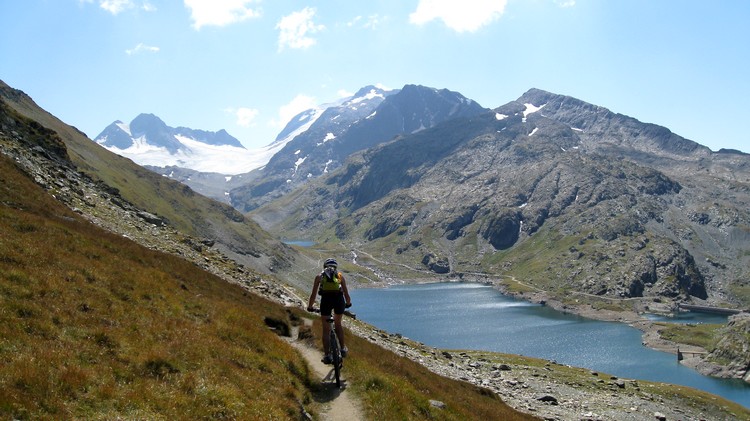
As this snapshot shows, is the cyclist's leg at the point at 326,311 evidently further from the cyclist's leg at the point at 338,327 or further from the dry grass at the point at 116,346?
the dry grass at the point at 116,346

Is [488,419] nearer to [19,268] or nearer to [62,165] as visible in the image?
[19,268]

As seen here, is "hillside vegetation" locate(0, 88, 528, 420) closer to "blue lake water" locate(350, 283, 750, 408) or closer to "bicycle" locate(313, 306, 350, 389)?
"bicycle" locate(313, 306, 350, 389)

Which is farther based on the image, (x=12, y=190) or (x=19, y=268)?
(x=12, y=190)

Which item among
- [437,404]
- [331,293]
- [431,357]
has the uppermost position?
[331,293]

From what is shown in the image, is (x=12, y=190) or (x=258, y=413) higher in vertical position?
(x=12, y=190)

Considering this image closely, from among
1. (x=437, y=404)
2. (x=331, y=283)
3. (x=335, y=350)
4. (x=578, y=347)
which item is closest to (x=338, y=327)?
(x=335, y=350)

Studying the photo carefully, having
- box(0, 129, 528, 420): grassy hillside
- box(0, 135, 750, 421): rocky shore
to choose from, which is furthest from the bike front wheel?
box(0, 135, 750, 421): rocky shore

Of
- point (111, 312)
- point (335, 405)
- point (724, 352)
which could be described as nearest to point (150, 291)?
point (111, 312)

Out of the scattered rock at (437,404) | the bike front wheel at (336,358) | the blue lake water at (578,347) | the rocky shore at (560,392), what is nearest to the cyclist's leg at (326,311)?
the bike front wheel at (336,358)

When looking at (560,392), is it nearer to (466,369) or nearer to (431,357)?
(466,369)

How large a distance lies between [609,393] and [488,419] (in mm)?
44384

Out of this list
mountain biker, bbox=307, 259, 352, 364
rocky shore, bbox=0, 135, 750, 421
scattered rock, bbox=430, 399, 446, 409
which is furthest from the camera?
rocky shore, bbox=0, 135, 750, 421

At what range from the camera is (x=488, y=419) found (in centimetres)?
2653

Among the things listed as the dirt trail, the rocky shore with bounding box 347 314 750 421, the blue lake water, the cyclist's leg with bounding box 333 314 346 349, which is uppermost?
the cyclist's leg with bounding box 333 314 346 349
